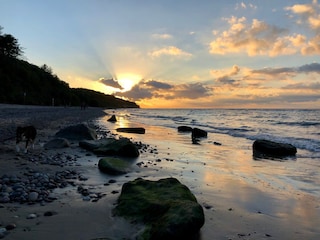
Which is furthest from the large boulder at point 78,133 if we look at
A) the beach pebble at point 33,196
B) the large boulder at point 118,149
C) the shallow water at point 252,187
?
the beach pebble at point 33,196

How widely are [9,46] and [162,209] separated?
8911 centimetres

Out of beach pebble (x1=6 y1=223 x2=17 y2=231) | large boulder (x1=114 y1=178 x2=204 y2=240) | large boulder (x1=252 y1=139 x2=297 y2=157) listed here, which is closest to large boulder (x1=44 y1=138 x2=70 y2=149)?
large boulder (x1=114 y1=178 x2=204 y2=240)

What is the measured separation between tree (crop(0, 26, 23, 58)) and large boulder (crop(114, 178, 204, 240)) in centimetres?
8558

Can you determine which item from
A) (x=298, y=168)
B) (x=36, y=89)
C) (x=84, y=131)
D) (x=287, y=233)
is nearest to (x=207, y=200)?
(x=287, y=233)

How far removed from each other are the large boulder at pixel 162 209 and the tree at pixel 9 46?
281ft

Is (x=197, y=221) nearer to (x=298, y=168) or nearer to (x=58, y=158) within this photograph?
(x=58, y=158)

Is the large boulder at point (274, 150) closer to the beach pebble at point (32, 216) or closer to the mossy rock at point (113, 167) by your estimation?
the mossy rock at point (113, 167)

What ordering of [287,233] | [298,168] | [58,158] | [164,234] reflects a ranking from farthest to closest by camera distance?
[298,168] < [58,158] < [287,233] < [164,234]

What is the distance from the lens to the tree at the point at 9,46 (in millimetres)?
80688

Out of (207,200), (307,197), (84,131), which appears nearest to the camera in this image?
(207,200)

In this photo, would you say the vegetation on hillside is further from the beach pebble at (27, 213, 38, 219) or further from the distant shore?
the beach pebble at (27, 213, 38, 219)

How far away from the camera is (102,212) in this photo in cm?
559

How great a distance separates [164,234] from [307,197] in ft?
15.5

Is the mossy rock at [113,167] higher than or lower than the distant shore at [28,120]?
lower
